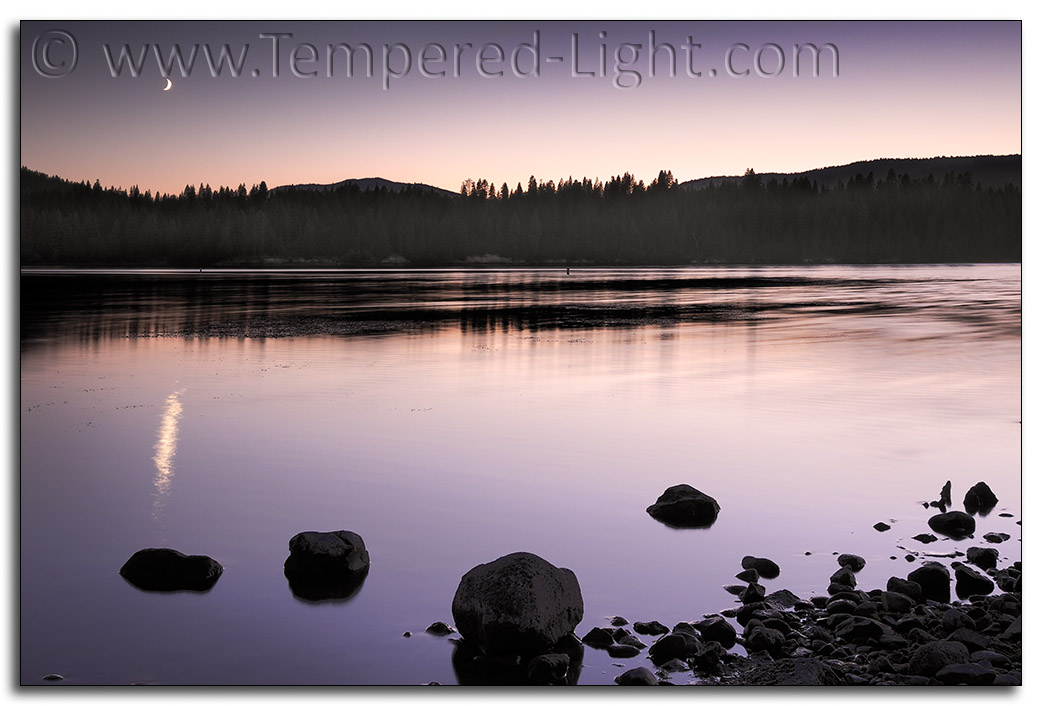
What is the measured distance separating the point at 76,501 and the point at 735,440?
8.70m

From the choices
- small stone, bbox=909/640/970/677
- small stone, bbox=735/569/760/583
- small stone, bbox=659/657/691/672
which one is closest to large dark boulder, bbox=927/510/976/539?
small stone, bbox=735/569/760/583

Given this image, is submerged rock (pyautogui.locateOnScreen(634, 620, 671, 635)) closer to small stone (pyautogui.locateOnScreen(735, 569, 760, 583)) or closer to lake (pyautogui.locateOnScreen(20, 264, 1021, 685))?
lake (pyautogui.locateOnScreen(20, 264, 1021, 685))

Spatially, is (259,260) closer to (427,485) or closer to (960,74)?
(427,485)

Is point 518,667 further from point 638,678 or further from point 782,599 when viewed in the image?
point 782,599

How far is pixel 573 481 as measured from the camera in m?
12.6

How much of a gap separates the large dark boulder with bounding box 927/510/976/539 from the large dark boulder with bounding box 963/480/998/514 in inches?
31.6

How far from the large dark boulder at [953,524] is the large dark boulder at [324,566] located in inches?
222

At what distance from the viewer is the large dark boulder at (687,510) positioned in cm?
1071

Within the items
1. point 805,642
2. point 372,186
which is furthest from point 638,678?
point 372,186

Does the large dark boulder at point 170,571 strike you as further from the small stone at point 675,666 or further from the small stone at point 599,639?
the small stone at point 675,666

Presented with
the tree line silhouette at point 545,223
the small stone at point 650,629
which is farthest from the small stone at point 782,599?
the tree line silhouette at point 545,223

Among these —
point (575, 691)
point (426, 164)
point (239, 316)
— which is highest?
point (426, 164)

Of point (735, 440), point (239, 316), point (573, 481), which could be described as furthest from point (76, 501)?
point (239, 316)

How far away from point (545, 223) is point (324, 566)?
12.7m
